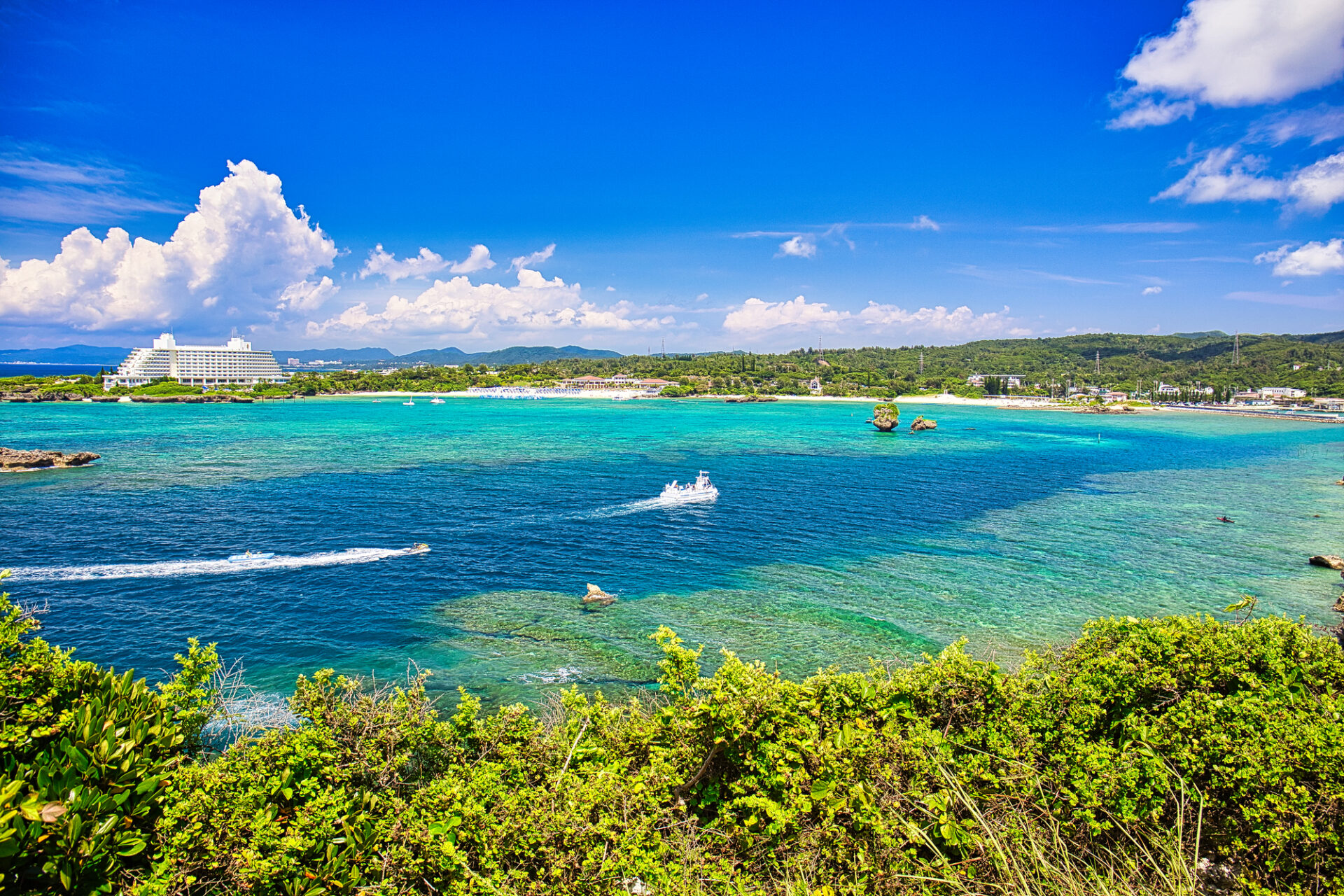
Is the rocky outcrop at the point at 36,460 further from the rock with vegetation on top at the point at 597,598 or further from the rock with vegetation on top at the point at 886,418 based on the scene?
the rock with vegetation on top at the point at 886,418

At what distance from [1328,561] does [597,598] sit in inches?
1459

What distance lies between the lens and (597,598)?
27125mm

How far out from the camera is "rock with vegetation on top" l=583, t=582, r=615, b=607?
2697cm

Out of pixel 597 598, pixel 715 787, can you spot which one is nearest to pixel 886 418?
pixel 597 598

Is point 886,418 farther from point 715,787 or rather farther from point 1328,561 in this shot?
point 715,787

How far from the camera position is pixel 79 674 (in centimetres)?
890

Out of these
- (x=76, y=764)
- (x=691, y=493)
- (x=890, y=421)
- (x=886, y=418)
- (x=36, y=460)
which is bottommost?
(x=691, y=493)

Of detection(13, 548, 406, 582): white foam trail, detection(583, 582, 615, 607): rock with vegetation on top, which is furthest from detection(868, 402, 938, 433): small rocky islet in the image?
detection(13, 548, 406, 582): white foam trail

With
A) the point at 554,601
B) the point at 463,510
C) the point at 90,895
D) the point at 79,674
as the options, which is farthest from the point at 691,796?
the point at 463,510

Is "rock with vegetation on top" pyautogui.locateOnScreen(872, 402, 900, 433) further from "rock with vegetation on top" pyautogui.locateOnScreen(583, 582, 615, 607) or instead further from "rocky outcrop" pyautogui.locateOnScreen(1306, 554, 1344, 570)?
"rock with vegetation on top" pyautogui.locateOnScreen(583, 582, 615, 607)

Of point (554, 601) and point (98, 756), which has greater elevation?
point (98, 756)

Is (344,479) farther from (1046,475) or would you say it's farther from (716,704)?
(1046,475)

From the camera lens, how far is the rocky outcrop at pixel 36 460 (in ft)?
182

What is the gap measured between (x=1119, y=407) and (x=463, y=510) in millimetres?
179279
